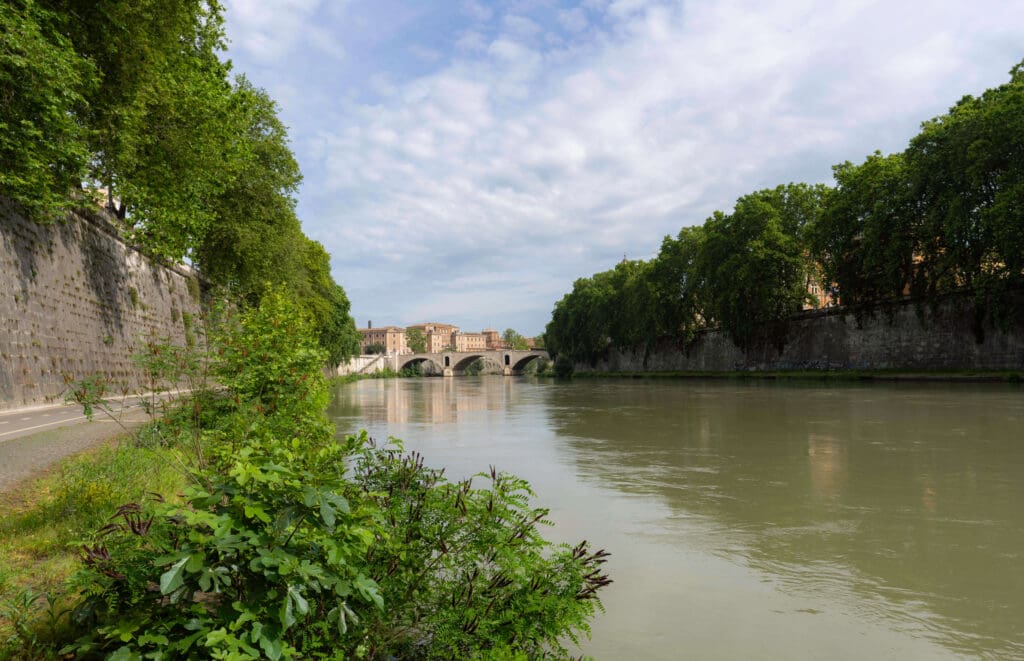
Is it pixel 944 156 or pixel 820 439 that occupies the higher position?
pixel 944 156

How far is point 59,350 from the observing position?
57.8 feet

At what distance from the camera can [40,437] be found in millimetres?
9609

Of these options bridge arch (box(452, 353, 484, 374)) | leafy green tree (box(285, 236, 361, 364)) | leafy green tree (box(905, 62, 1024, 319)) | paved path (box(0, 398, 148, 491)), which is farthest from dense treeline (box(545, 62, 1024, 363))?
bridge arch (box(452, 353, 484, 374))

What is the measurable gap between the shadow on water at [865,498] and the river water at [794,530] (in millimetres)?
25

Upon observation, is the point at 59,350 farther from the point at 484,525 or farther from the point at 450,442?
the point at 484,525

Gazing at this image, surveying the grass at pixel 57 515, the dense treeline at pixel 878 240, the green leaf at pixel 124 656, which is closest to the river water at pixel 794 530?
the green leaf at pixel 124 656

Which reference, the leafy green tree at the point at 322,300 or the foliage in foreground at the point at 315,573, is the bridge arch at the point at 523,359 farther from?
the foliage in foreground at the point at 315,573

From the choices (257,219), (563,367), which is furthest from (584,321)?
(257,219)

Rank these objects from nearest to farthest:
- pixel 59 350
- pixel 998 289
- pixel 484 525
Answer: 1. pixel 484 525
2. pixel 59 350
3. pixel 998 289

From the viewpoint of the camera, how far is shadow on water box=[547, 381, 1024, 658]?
16.1 feet

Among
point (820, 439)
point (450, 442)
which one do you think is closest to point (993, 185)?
point (820, 439)

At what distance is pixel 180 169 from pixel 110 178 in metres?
2.61

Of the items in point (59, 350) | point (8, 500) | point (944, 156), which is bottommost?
point (8, 500)

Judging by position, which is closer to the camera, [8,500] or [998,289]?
[8,500]
